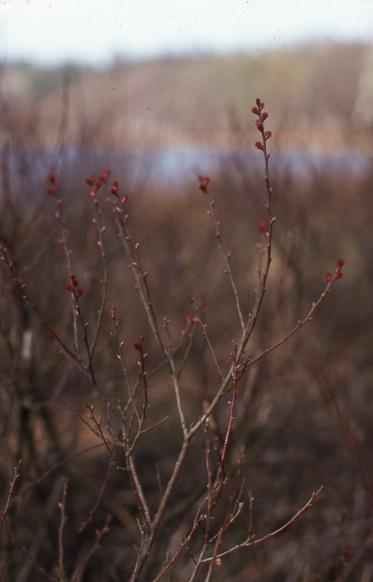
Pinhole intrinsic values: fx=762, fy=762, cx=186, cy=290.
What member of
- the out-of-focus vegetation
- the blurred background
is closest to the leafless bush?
the blurred background

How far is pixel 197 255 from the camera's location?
857 centimetres

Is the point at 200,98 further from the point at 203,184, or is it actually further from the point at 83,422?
the point at 203,184

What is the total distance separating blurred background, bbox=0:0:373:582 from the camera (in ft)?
12.1

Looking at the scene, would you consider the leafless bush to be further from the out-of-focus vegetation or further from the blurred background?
the out-of-focus vegetation

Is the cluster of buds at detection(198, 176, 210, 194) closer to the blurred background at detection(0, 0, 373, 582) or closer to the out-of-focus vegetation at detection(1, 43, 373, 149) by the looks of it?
the blurred background at detection(0, 0, 373, 582)

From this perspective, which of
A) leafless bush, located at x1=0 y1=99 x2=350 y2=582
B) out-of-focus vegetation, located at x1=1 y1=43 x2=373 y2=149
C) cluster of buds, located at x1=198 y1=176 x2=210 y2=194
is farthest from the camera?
out-of-focus vegetation, located at x1=1 y1=43 x2=373 y2=149

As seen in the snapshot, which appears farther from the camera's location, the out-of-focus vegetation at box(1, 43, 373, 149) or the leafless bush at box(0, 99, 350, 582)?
the out-of-focus vegetation at box(1, 43, 373, 149)

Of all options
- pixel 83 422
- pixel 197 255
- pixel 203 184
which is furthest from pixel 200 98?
pixel 203 184

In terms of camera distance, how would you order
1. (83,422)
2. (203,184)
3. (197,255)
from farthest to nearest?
1. (197,255)
2. (83,422)
3. (203,184)

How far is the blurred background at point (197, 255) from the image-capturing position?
3693mm

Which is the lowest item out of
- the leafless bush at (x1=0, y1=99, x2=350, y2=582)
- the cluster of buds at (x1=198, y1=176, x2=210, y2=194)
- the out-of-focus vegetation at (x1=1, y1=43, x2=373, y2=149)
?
the leafless bush at (x1=0, y1=99, x2=350, y2=582)

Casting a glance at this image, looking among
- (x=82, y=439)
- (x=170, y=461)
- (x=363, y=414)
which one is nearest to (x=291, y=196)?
(x=363, y=414)

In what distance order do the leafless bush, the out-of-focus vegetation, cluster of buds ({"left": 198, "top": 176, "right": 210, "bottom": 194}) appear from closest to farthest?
cluster of buds ({"left": 198, "top": 176, "right": 210, "bottom": 194}) < the leafless bush < the out-of-focus vegetation

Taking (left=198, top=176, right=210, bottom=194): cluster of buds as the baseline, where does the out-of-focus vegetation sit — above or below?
above
